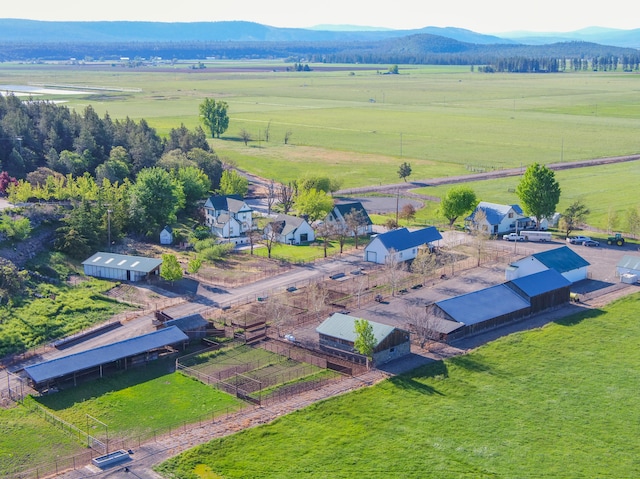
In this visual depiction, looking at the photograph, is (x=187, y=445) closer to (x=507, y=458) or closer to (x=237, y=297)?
Answer: (x=507, y=458)

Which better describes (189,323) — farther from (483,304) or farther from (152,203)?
(152,203)

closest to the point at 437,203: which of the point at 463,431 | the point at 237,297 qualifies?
the point at 237,297

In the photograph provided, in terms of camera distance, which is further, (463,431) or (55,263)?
(55,263)

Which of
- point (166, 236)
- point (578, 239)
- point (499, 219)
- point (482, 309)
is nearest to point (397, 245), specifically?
point (499, 219)

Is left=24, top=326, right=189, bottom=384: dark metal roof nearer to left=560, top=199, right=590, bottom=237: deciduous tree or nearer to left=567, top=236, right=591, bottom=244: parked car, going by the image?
left=567, top=236, right=591, bottom=244: parked car

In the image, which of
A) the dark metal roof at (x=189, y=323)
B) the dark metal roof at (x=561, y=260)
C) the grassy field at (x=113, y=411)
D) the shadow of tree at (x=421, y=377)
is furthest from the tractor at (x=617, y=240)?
the grassy field at (x=113, y=411)
